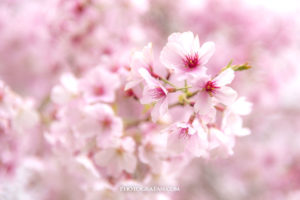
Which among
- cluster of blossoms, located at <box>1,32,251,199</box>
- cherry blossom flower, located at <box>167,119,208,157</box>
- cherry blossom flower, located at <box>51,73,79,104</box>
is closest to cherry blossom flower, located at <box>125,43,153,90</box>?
cluster of blossoms, located at <box>1,32,251,199</box>

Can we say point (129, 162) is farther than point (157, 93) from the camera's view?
Yes

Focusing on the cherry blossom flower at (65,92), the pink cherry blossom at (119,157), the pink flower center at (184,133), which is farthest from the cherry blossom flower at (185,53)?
the cherry blossom flower at (65,92)

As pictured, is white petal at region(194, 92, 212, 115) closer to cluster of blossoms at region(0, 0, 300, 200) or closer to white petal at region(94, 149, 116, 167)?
cluster of blossoms at region(0, 0, 300, 200)

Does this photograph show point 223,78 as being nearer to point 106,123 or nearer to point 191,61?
point 191,61

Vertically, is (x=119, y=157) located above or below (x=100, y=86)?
below

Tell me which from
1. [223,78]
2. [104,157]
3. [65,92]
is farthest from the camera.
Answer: [65,92]

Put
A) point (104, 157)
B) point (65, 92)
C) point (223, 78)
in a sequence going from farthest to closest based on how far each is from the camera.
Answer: point (65, 92)
point (104, 157)
point (223, 78)

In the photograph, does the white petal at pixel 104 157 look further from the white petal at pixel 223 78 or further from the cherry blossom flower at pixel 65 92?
the white petal at pixel 223 78

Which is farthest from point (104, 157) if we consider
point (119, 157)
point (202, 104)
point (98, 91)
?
point (202, 104)
